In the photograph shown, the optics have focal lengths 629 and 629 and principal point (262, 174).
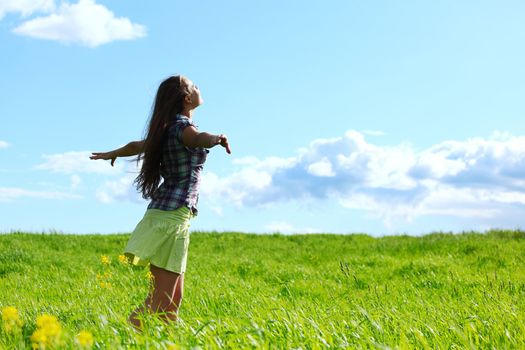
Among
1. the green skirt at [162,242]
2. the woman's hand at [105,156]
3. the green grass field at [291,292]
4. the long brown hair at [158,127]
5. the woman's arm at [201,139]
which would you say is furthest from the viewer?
the woman's hand at [105,156]

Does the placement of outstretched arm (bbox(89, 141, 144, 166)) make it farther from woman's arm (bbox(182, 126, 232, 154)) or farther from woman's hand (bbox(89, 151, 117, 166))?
woman's arm (bbox(182, 126, 232, 154))

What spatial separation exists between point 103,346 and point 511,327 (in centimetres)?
261

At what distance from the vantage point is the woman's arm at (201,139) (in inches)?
184

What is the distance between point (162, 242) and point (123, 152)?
118 cm

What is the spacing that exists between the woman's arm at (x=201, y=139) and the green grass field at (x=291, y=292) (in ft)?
4.11

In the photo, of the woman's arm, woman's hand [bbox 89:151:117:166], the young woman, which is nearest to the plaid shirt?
the young woman

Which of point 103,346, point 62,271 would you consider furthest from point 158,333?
point 62,271

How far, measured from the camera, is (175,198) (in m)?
5.04

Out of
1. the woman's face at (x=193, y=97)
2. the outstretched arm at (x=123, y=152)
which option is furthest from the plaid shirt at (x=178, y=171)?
the outstretched arm at (x=123, y=152)

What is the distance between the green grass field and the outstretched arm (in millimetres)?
1258

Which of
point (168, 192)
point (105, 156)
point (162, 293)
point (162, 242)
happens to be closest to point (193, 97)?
point (168, 192)

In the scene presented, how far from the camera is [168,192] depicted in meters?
5.09

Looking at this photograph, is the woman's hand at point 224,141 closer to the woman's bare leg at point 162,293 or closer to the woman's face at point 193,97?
the woman's face at point 193,97

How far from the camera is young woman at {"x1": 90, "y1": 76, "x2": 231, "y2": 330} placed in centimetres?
500
